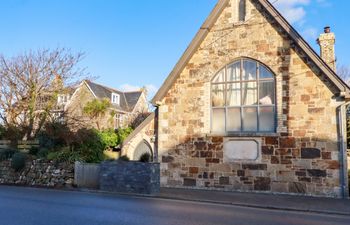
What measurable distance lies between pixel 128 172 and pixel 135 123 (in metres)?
19.7

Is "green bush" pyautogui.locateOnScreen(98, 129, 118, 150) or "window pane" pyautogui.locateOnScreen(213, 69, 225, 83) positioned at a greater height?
"window pane" pyautogui.locateOnScreen(213, 69, 225, 83)

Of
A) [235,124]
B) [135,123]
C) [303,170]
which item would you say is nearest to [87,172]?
[235,124]

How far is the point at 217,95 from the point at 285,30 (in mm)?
4067

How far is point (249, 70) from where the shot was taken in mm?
15648

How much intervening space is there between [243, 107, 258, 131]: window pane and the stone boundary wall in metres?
4.35

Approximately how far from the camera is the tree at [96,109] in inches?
1254

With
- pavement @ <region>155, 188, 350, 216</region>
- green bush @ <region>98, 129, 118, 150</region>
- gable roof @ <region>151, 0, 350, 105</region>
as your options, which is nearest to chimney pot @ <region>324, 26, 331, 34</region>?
gable roof @ <region>151, 0, 350, 105</region>

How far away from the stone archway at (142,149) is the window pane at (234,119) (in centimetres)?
444

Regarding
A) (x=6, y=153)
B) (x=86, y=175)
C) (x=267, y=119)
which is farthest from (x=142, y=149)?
(x=6, y=153)

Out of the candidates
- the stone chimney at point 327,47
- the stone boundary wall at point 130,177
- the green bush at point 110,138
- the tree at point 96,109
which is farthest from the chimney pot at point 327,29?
the tree at point 96,109

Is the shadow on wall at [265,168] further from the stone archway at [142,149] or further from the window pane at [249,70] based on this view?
the window pane at [249,70]

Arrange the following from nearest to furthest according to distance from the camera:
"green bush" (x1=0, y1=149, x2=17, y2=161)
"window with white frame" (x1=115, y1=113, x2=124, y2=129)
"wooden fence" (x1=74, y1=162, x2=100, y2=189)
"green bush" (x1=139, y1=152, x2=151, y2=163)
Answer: "wooden fence" (x1=74, y1=162, x2=100, y2=189)
"green bush" (x1=139, y1=152, x2=151, y2=163)
"green bush" (x1=0, y1=149, x2=17, y2=161)
"window with white frame" (x1=115, y1=113, x2=124, y2=129)

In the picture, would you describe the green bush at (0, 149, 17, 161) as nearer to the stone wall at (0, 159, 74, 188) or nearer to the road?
the stone wall at (0, 159, 74, 188)

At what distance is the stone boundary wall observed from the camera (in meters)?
13.6
